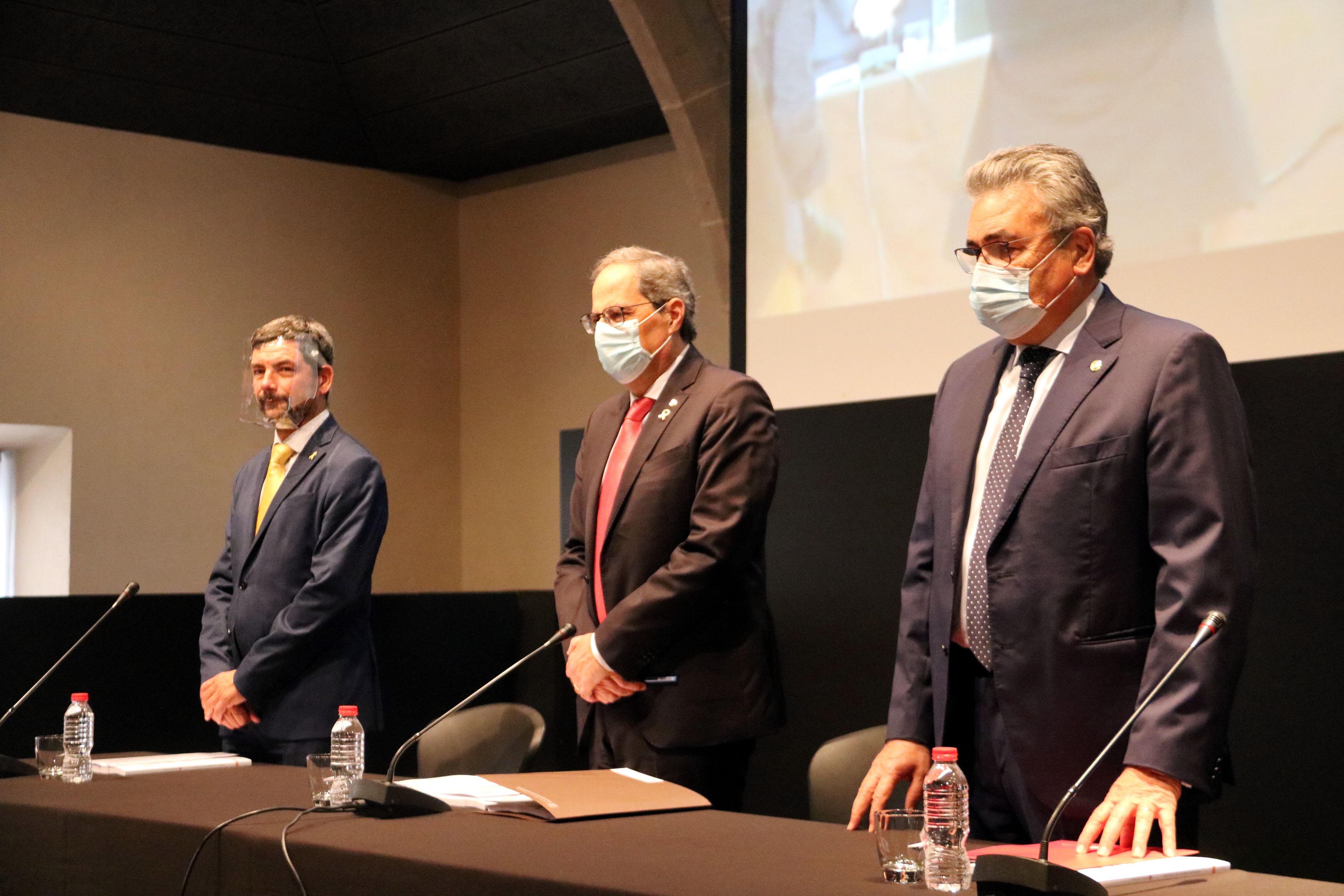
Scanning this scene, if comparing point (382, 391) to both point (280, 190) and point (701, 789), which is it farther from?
point (701, 789)

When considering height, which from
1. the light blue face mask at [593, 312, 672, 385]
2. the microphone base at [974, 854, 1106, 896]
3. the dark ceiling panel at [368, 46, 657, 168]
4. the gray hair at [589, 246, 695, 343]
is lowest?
the microphone base at [974, 854, 1106, 896]

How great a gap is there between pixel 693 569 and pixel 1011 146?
1.83m

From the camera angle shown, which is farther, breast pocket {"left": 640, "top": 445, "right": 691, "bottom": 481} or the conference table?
breast pocket {"left": 640, "top": 445, "right": 691, "bottom": 481}

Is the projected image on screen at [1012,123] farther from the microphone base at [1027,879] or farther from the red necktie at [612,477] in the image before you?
the microphone base at [1027,879]

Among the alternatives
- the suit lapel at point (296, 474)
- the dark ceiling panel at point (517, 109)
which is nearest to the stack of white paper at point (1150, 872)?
the suit lapel at point (296, 474)

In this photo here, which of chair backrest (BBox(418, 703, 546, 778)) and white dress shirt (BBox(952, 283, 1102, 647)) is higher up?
white dress shirt (BBox(952, 283, 1102, 647))

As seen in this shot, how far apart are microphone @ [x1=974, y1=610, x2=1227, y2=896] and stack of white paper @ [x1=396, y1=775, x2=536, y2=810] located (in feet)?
2.52

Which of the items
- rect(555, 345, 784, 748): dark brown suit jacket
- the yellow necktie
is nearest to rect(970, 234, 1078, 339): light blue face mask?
rect(555, 345, 784, 748): dark brown suit jacket

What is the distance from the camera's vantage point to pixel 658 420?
291 cm

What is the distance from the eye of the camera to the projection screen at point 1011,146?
3.46m

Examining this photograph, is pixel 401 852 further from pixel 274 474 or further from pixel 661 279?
pixel 274 474

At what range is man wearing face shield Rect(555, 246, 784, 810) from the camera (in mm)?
2707

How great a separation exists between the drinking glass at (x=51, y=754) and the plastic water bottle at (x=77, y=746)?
0.05 feet

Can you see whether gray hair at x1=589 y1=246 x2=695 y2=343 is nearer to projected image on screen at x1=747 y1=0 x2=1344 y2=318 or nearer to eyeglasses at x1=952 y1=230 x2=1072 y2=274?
eyeglasses at x1=952 y1=230 x2=1072 y2=274
